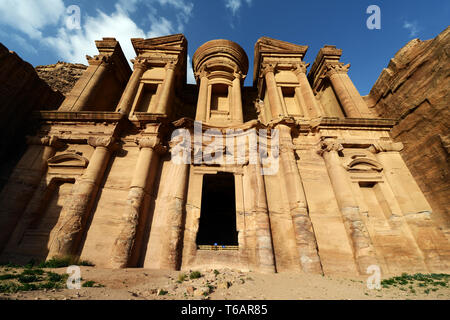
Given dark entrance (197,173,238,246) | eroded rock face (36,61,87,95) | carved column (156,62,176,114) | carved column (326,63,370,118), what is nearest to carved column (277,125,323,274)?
dark entrance (197,173,238,246)

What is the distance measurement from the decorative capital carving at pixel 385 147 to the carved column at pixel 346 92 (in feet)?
7.99

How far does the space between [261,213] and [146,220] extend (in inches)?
196

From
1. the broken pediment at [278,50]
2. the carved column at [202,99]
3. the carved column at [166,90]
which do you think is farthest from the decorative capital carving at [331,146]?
the carved column at [166,90]

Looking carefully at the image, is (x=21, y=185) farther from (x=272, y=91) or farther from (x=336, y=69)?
(x=336, y=69)

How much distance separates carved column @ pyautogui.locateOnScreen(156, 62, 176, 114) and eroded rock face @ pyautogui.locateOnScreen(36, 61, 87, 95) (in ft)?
41.3

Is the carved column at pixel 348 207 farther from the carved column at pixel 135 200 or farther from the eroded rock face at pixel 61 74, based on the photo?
the eroded rock face at pixel 61 74

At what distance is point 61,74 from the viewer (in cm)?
2172

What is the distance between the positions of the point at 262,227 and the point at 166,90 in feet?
34.5

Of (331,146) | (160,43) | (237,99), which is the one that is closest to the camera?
(331,146)

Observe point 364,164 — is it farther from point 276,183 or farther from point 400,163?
point 276,183

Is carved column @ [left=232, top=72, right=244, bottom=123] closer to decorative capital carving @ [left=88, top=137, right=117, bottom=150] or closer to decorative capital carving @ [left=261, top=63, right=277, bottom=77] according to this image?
decorative capital carving @ [left=261, top=63, right=277, bottom=77]

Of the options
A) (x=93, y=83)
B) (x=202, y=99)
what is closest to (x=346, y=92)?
(x=202, y=99)
